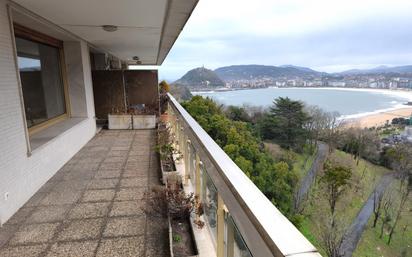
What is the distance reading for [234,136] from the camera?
28.5 metres

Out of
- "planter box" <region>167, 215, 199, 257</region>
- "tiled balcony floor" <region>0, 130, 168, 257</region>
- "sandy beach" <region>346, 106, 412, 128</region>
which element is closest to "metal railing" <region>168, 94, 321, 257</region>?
"planter box" <region>167, 215, 199, 257</region>

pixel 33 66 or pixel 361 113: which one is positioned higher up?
pixel 33 66

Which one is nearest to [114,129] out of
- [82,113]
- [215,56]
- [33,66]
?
[82,113]

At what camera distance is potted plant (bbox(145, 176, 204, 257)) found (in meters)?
2.10

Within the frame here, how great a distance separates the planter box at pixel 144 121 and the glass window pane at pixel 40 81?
2.09 metres

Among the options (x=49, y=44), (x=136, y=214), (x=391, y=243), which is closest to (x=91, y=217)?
(x=136, y=214)

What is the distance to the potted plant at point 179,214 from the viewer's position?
2.10 meters

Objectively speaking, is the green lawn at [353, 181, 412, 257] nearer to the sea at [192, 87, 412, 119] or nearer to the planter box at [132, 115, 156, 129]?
the sea at [192, 87, 412, 119]

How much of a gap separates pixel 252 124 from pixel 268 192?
19.9 meters

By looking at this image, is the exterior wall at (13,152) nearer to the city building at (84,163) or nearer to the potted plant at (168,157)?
the city building at (84,163)

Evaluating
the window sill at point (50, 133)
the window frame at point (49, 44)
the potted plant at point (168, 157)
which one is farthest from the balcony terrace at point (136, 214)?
the window frame at point (49, 44)

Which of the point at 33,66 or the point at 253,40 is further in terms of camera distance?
the point at 253,40

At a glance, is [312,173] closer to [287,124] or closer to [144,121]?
[287,124]

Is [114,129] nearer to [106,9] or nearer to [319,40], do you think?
[106,9]
